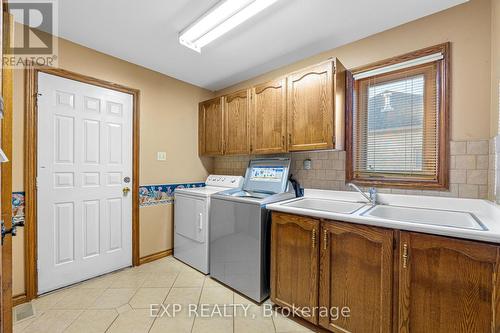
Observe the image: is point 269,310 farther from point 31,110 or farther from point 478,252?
point 31,110

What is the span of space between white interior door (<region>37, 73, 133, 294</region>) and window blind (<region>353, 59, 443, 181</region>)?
99.8 inches

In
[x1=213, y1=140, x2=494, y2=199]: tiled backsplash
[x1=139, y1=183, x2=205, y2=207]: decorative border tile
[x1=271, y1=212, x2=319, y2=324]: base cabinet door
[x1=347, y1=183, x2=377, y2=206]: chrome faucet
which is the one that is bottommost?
[x1=271, y1=212, x2=319, y2=324]: base cabinet door

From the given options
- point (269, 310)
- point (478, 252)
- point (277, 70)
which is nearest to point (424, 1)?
point (277, 70)

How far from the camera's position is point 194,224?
2693 mm

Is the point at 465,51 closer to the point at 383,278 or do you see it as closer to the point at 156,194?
the point at 383,278

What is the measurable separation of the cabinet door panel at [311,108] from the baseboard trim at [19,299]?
2.71 metres

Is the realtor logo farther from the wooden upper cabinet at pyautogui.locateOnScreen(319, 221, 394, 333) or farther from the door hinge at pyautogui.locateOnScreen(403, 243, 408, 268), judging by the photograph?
the door hinge at pyautogui.locateOnScreen(403, 243, 408, 268)

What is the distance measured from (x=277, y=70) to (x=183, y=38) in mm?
1182

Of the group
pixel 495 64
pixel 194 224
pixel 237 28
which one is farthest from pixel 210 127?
pixel 495 64

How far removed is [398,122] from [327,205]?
961 millimetres

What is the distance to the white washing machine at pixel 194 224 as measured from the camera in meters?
2.58

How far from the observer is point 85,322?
5.82 feet

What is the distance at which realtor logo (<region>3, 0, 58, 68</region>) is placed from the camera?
5.90 feet

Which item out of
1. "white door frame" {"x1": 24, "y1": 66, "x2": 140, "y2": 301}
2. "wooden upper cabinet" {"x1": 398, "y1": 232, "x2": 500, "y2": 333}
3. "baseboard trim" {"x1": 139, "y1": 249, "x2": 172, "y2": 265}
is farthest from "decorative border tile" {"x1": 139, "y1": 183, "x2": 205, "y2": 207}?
"wooden upper cabinet" {"x1": 398, "y1": 232, "x2": 500, "y2": 333}
